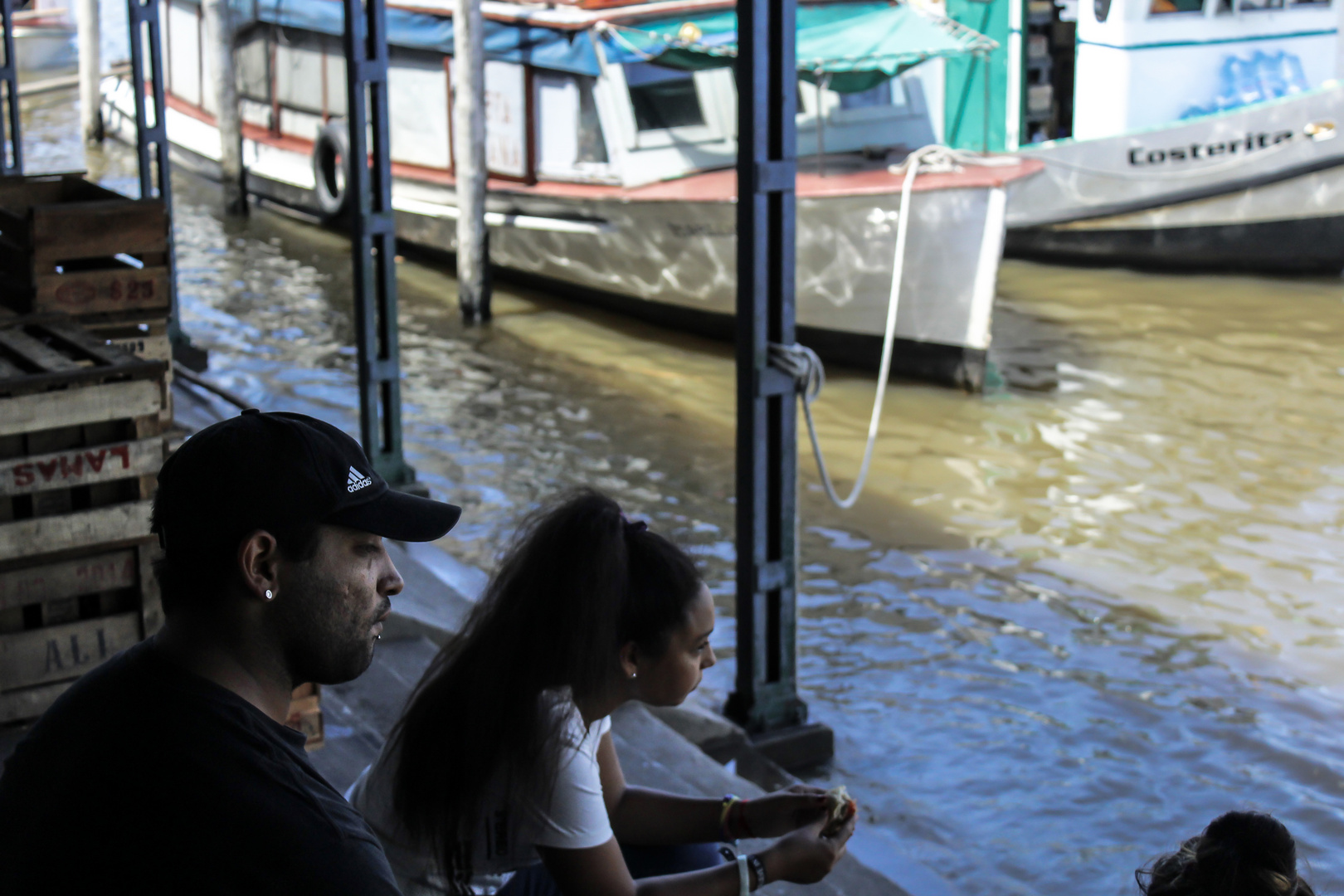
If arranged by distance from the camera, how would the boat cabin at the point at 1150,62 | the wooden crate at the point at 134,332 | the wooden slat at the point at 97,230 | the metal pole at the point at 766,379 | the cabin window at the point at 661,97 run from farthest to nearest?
1. the boat cabin at the point at 1150,62
2. the cabin window at the point at 661,97
3. the wooden crate at the point at 134,332
4. the wooden slat at the point at 97,230
5. the metal pole at the point at 766,379

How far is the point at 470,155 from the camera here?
10.9m

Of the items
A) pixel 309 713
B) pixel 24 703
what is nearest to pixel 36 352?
pixel 24 703

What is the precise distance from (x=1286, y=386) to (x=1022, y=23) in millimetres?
4926

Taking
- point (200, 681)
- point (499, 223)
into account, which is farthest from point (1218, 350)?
point (200, 681)

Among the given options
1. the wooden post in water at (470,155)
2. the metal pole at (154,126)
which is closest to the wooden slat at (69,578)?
the metal pole at (154,126)

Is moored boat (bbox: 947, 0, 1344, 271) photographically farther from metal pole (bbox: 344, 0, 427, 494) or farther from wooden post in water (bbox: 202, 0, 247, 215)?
wooden post in water (bbox: 202, 0, 247, 215)

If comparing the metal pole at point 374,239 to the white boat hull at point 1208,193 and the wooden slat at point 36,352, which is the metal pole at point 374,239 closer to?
the wooden slat at point 36,352

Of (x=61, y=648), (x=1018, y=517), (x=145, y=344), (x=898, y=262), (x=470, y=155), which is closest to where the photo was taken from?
(x=61, y=648)

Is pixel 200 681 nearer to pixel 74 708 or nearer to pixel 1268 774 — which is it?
pixel 74 708

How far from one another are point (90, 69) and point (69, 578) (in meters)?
17.4

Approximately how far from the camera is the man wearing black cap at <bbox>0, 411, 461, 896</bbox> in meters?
1.30

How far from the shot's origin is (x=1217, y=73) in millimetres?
12828

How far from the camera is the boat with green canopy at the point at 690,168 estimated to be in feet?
31.6

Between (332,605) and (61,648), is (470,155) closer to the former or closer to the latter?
(61,648)
